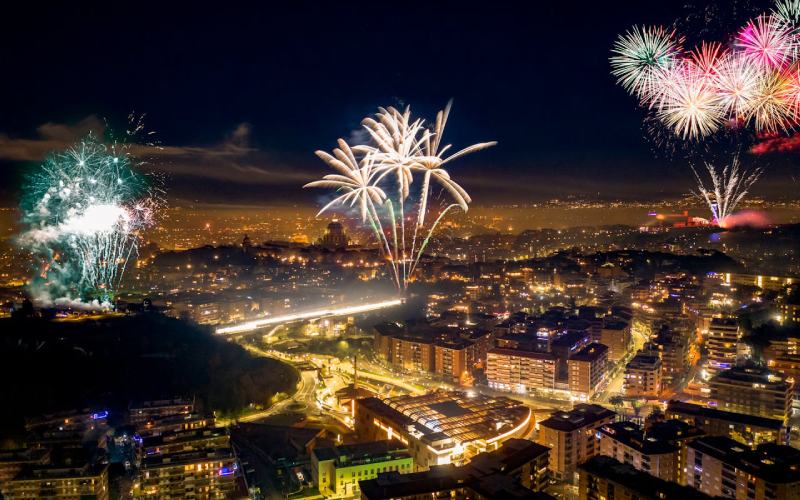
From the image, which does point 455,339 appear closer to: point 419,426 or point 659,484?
point 419,426

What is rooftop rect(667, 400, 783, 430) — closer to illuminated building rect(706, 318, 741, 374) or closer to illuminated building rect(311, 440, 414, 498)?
illuminated building rect(706, 318, 741, 374)

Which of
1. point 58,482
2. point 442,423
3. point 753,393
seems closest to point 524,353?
point 442,423

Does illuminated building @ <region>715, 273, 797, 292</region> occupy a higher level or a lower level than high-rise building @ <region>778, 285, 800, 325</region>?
higher

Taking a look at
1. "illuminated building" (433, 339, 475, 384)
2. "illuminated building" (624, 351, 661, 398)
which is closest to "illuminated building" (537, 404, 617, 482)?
"illuminated building" (624, 351, 661, 398)

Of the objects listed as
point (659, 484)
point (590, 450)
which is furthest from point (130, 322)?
point (659, 484)

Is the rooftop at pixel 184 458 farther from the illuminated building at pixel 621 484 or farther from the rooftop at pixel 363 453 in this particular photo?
the illuminated building at pixel 621 484

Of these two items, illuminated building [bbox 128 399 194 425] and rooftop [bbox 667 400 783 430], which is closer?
rooftop [bbox 667 400 783 430]

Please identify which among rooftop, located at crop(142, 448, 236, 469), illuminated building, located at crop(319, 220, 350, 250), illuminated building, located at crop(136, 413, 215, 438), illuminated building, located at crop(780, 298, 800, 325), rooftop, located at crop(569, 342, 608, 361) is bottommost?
illuminated building, located at crop(136, 413, 215, 438)
